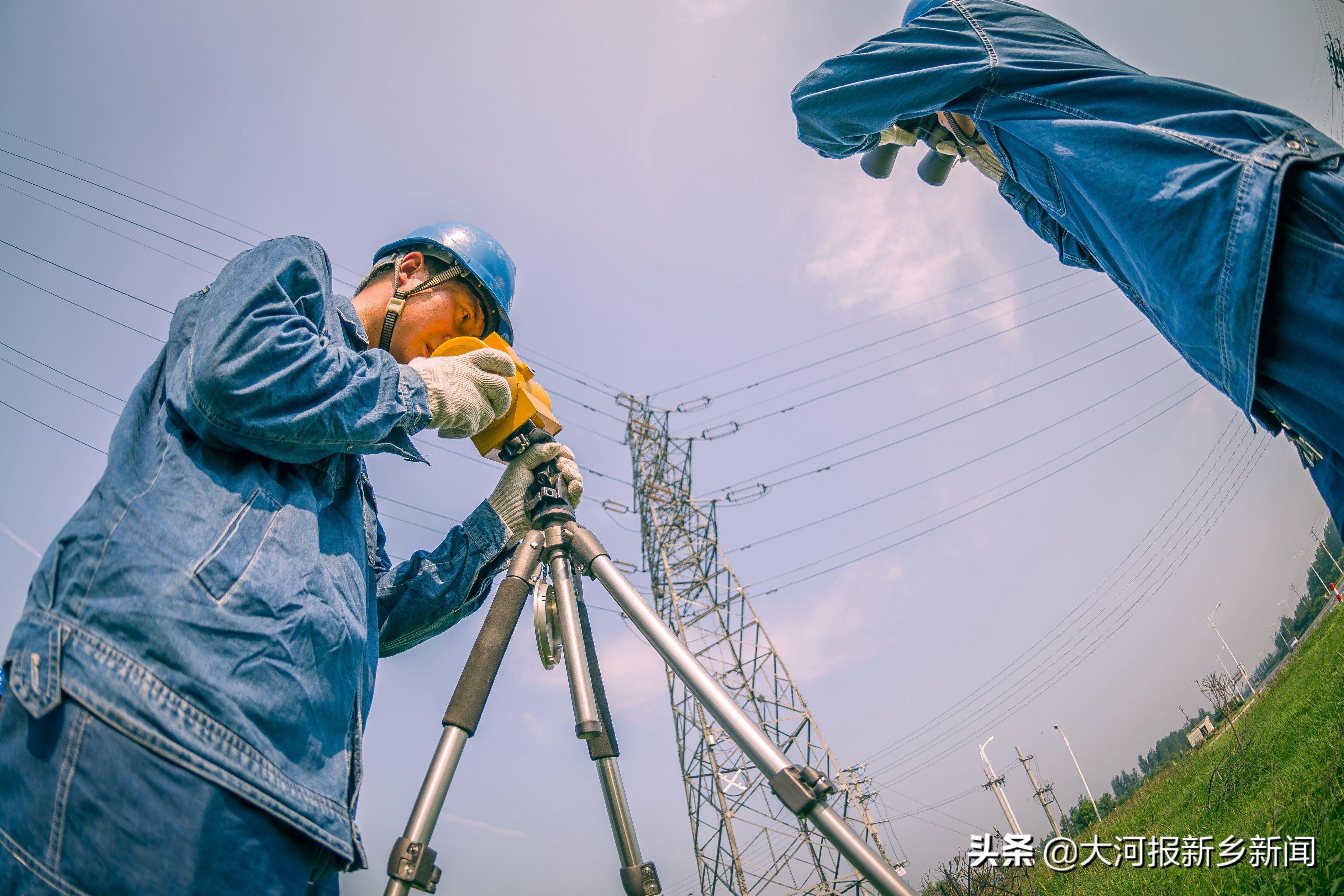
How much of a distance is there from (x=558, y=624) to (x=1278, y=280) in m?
2.00

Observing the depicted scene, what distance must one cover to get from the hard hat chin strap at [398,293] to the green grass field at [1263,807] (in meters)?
3.44

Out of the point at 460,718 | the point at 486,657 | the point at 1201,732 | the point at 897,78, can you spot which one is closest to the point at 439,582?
the point at 486,657

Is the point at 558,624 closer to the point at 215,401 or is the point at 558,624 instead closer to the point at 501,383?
the point at 501,383

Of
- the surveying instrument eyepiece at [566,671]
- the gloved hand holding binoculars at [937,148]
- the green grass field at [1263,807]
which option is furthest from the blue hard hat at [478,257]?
the green grass field at [1263,807]

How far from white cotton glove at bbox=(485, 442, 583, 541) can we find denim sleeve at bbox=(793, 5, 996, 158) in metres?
1.55

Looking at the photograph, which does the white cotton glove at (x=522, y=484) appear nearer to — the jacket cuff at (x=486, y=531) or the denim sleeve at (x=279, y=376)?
the jacket cuff at (x=486, y=531)

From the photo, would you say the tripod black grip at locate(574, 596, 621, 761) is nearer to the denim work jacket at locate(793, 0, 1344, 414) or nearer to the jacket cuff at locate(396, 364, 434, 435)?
the jacket cuff at locate(396, 364, 434, 435)

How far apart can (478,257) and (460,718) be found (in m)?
2.05

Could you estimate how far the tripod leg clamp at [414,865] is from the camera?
1275 millimetres

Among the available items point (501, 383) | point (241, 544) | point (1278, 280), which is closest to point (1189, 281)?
point (1278, 280)

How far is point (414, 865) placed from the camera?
129 centimetres

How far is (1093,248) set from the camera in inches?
69.2

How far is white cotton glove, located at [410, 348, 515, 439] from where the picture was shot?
1.79m

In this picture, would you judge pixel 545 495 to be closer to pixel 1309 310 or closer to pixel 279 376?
pixel 279 376
